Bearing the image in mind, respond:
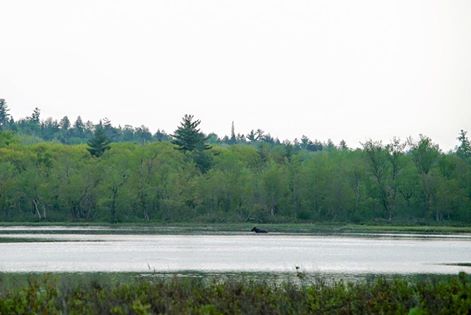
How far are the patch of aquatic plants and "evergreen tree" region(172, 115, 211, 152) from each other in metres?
119

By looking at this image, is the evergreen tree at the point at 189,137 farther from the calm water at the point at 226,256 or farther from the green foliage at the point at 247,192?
the calm water at the point at 226,256

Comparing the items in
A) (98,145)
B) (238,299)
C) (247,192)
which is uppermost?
(98,145)


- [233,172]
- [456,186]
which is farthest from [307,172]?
[456,186]

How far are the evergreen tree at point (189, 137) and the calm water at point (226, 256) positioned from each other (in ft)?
232

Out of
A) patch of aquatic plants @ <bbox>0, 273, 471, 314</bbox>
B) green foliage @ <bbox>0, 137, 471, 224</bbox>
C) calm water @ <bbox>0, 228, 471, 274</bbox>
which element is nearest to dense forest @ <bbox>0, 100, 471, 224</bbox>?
green foliage @ <bbox>0, 137, 471, 224</bbox>

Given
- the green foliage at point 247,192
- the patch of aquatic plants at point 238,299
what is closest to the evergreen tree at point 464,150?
the green foliage at point 247,192

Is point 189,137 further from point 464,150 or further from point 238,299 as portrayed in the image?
point 238,299

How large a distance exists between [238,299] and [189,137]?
122 metres

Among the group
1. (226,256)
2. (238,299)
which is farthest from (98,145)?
(238,299)

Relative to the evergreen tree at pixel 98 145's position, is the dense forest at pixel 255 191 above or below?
below

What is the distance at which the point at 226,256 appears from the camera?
176 feet

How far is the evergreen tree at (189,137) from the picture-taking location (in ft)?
470

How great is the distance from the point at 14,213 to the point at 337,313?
345 ft

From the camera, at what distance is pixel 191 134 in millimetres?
143375
